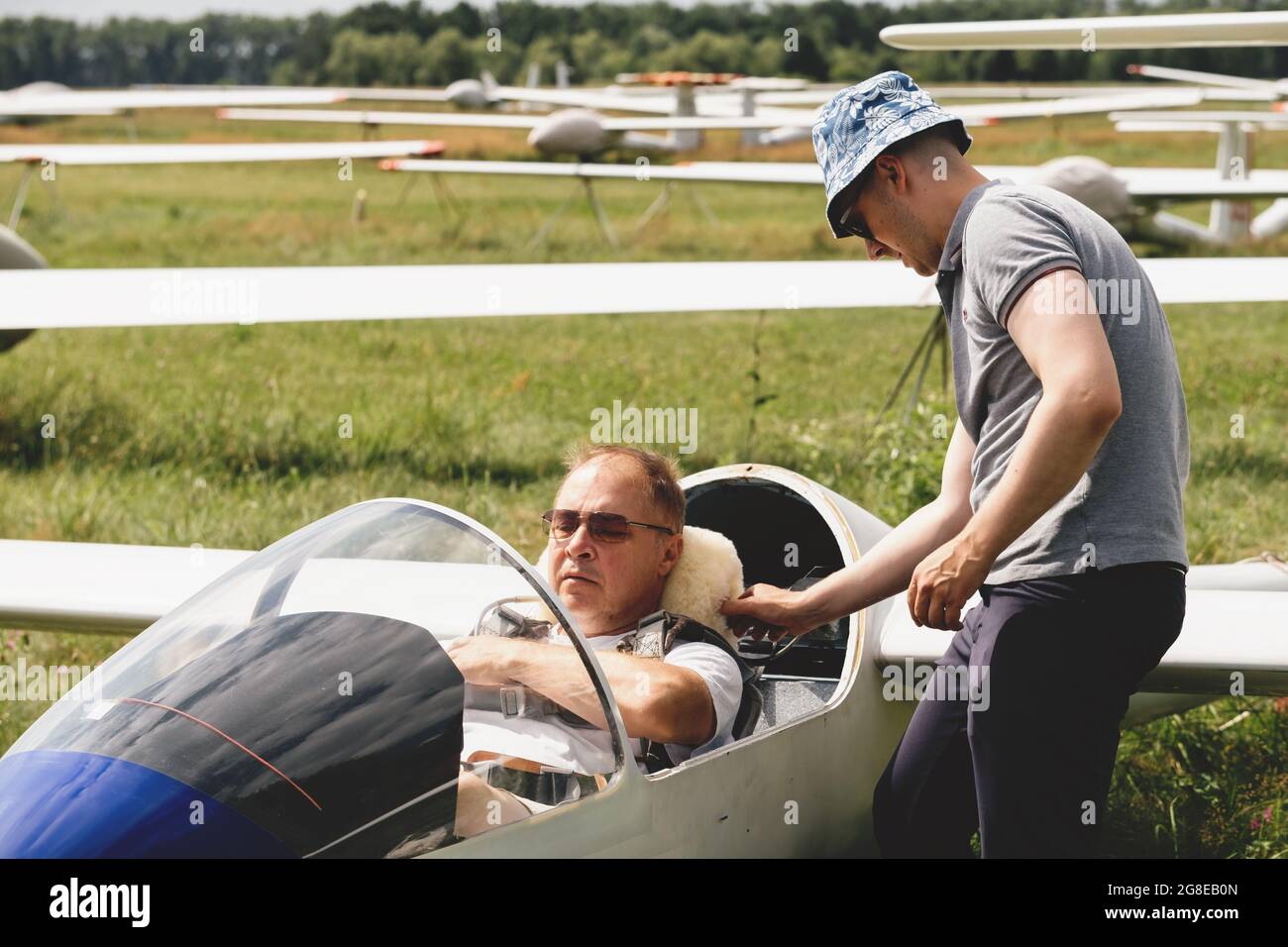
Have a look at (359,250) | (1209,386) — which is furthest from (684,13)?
(1209,386)

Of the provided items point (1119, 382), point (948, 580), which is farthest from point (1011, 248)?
point (948, 580)

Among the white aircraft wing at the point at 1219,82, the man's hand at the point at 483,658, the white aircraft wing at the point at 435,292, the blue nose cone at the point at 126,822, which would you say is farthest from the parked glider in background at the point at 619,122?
the blue nose cone at the point at 126,822

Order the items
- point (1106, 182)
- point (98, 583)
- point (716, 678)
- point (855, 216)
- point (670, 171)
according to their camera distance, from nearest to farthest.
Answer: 1. point (855, 216)
2. point (716, 678)
3. point (98, 583)
4. point (1106, 182)
5. point (670, 171)

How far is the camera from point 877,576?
127 inches

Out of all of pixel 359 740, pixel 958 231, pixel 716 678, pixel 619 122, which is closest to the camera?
pixel 359 740

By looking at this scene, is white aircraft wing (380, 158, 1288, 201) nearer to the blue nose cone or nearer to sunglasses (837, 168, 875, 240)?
sunglasses (837, 168, 875, 240)

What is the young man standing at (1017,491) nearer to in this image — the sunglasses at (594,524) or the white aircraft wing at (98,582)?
the sunglasses at (594,524)

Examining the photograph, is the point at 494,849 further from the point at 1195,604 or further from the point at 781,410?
the point at 781,410

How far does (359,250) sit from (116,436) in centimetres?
982

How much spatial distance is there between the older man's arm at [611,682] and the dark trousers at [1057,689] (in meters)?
0.55

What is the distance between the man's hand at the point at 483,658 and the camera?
97.9 inches

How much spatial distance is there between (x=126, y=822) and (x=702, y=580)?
1.41m

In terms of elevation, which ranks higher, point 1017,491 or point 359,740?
point 1017,491

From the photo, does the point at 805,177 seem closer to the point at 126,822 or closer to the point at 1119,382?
the point at 1119,382
